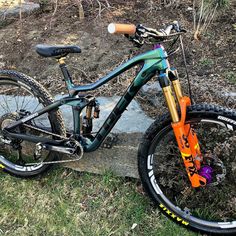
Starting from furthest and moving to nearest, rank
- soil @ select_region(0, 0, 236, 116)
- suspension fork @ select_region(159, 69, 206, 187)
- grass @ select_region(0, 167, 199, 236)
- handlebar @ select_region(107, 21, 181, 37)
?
1. soil @ select_region(0, 0, 236, 116)
2. grass @ select_region(0, 167, 199, 236)
3. suspension fork @ select_region(159, 69, 206, 187)
4. handlebar @ select_region(107, 21, 181, 37)

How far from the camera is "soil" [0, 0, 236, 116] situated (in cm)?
376

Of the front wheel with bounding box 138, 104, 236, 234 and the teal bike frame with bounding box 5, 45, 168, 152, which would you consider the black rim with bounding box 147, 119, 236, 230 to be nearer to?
the front wheel with bounding box 138, 104, 236, 234

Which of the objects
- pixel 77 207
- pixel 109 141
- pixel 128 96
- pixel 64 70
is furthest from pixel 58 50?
pixel 77 207

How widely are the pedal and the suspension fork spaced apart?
711 mm

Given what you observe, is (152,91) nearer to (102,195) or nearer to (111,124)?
(111,124)

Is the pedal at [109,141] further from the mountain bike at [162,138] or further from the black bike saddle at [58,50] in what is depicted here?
the black bike saddle at [58,50]

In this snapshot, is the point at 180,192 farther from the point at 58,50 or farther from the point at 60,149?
the point at 58,50

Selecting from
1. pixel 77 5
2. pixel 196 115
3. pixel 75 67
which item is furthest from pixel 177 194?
pixel 77 5

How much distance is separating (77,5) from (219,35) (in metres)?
1.73

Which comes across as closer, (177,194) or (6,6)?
(177,194)

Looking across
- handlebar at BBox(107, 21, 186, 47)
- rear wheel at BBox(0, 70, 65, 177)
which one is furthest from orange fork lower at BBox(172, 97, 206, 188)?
rear wheel at BBox(0, 70, 65, 177)

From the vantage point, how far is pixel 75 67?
4.14 meters

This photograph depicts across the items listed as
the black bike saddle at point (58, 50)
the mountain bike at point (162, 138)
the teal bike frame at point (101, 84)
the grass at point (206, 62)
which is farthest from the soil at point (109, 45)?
the black bike saddle at point (58, 50)

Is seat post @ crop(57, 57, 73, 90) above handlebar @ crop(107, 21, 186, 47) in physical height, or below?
below
